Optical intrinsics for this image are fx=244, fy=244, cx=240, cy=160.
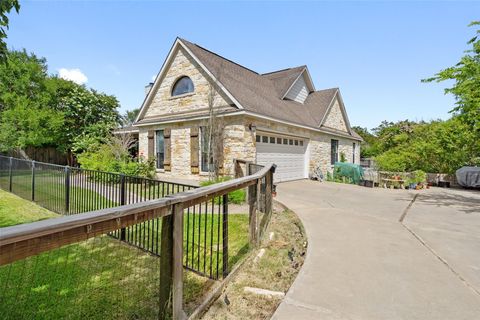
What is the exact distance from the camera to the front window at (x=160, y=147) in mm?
13868

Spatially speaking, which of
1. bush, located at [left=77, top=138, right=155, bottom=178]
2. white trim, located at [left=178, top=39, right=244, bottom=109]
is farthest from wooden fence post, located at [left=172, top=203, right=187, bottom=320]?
bush, located at [left=77, top=138, right=155, bottom=178]

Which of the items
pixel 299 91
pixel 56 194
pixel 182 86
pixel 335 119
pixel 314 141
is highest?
pixel 299 91

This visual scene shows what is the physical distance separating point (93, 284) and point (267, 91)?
13.7 metres

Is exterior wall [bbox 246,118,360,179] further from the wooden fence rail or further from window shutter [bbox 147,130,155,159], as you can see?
the wooden fence rail

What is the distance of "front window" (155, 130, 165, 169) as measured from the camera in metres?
13.9

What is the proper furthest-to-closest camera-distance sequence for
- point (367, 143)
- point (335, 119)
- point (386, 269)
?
point (367, 143) → point (335, 119) → point (386, 269)

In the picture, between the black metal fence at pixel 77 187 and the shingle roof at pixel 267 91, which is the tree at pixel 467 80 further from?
the black metal fence at pixel 77 187

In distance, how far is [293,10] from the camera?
30.7ft

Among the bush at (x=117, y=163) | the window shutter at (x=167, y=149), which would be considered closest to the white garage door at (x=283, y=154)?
the window shutter at (x=167, y=149)

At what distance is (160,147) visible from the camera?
14.0 m

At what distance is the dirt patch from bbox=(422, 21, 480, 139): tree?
25.3 feet

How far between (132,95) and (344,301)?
22.2 meters

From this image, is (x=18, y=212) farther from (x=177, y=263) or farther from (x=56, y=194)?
(x=177, y=263)

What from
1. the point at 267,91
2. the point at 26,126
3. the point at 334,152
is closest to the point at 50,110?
the point at 26,126
